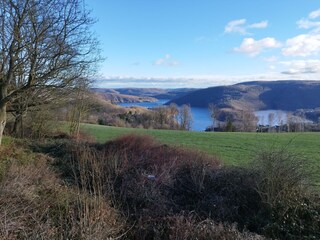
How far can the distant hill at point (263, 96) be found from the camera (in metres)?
106

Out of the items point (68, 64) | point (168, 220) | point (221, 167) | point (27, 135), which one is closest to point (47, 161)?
point (68, 64)

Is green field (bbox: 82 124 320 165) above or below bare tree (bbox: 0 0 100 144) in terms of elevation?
below

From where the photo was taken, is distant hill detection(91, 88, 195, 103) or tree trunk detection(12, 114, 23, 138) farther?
distant hill detection(91, 88, 195, 103)

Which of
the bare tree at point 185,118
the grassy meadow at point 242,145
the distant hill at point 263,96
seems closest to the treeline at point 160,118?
the bare tree at point 185,118

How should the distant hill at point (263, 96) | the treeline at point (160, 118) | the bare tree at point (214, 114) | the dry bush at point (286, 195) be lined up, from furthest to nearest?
the distant hill at point (263, 96)
the bare tree at point (214, 114)
the treeline at point (160, 118)
the dry bush at point (286, 195)

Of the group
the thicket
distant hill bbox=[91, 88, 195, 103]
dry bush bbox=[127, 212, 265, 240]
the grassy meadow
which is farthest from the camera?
distant hill bbox=[91, 88, 195, 103]

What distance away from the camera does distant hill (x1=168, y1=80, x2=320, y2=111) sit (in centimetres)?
10561

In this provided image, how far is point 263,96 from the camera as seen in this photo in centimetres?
12319

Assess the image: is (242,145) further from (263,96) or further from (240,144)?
(263,96)

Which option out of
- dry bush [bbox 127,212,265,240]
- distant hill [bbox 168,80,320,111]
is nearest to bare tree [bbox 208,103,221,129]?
distant hill [bbox 168,80,320,111]

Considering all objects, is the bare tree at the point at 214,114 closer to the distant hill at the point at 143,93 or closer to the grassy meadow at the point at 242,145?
the grassy meadow at the point at 242,145

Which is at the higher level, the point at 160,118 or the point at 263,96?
the point at 263,96

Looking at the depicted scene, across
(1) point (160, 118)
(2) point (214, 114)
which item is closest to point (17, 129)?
(1) point (160, 118)

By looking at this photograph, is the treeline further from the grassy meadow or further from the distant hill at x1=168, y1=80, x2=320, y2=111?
the grassy meadow
